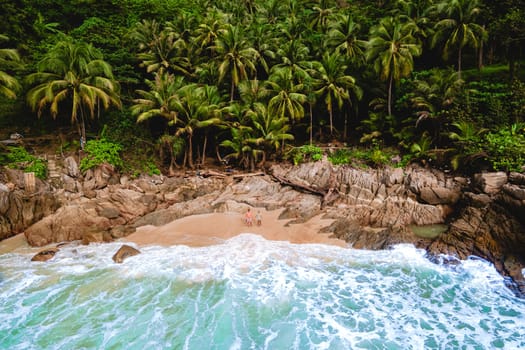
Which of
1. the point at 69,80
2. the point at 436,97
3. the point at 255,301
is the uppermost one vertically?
the point at 69,80

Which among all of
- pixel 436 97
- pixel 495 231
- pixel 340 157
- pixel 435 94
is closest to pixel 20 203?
pixel 340 157

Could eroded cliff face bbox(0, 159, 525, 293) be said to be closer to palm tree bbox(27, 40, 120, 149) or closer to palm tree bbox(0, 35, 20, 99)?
palm tree bbox(27, 40, 120, 149)

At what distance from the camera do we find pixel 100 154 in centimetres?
2038

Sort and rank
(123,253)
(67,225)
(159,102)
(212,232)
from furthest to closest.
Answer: (159,102) → (212,232) → (67,225) → (123,253)

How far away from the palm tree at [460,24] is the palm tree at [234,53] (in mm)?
15786

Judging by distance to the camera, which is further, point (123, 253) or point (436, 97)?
point (436, 97)

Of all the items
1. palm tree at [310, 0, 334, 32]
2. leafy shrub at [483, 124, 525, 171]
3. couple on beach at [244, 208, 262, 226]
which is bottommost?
couple on beach at [244, 208, 262, 226]

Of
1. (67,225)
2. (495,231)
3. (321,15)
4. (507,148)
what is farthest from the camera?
(321,15)

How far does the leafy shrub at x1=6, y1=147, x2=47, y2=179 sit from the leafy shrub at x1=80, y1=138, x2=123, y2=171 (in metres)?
2.17

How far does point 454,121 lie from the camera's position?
19031mm

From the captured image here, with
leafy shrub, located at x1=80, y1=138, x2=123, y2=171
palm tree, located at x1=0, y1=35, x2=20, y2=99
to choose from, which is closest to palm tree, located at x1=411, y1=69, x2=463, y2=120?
leafy shrub, located at x1=80, y1=138, x2=123, y2=171

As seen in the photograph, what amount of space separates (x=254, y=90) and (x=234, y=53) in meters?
3.50

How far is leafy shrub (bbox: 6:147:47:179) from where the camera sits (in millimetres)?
18234

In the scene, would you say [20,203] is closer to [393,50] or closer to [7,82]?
[7,82]
